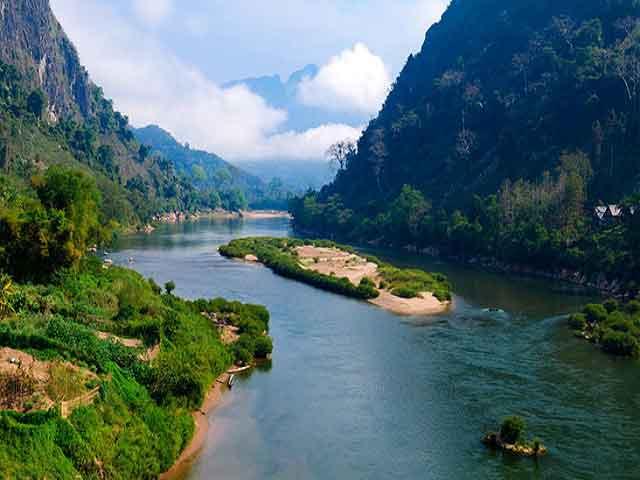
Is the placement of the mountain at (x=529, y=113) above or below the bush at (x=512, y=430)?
above

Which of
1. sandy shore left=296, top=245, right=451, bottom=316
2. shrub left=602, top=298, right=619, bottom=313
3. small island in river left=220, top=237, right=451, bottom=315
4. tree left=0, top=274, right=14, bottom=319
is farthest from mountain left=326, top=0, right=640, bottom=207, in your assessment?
tree left=0, top=274, right=14, bottom=319

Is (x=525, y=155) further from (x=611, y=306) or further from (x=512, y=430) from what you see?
(x=512, y=430)

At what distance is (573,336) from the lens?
62688mm

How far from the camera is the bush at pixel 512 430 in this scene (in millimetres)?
37625

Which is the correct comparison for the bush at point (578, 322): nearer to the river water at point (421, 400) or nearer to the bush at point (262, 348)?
the river water at point (421, 400)

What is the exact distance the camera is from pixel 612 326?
61.7 metres

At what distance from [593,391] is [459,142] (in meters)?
127

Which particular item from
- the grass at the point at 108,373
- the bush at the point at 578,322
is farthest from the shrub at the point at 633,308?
the grass at the point at 108,373

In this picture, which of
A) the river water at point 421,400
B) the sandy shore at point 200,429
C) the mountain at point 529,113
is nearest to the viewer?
the sandy shore at point 200,429

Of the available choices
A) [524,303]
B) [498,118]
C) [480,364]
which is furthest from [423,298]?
[498,118]

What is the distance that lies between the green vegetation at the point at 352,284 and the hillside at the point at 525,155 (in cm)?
2179

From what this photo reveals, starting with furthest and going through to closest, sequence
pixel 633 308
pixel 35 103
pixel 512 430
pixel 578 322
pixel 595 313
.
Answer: pixel 35 103, pixel 633 308, pixel 595 313, pixel 578 322, pixel 512 430

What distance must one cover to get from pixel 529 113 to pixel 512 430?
403 ft

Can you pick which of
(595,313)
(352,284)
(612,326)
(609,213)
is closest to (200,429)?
(612,326)
